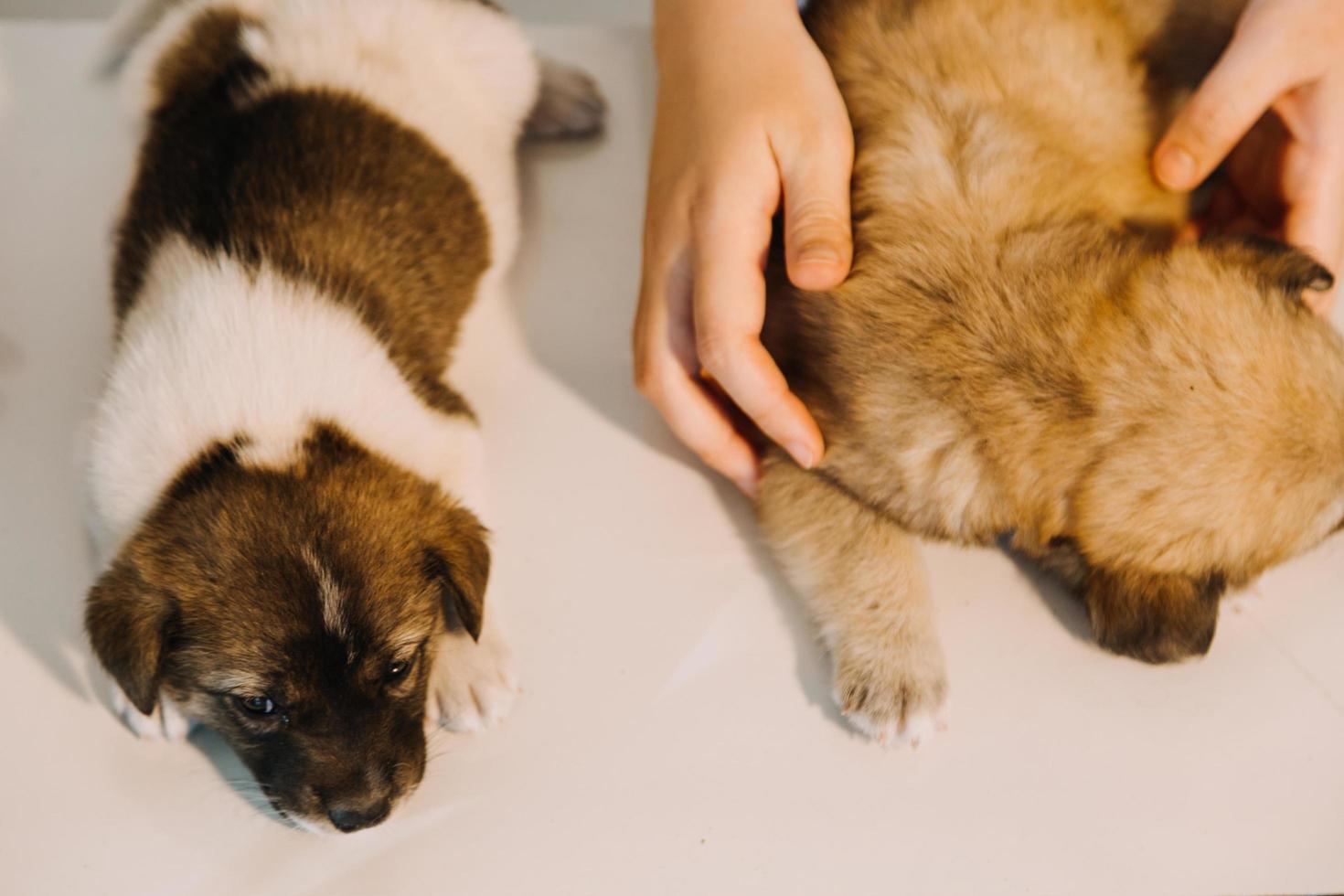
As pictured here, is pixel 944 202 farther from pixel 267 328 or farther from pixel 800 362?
pixel 267 328

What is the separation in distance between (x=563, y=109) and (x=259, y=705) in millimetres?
1611

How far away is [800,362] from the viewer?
1.92m

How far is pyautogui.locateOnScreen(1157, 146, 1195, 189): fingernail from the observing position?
1.98 meters

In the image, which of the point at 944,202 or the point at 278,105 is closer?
the point at 944,202

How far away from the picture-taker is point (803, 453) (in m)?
1.86

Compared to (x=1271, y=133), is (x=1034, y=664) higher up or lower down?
lower down

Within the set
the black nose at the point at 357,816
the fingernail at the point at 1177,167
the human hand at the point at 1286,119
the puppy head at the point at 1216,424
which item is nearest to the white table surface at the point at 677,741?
the black nose at the point at 357,816

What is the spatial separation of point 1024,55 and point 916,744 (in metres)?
1.39

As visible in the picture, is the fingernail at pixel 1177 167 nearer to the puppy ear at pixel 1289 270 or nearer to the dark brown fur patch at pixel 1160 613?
the puppy ear at pixel 1289 270

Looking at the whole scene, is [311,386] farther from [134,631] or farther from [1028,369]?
[1028,369]

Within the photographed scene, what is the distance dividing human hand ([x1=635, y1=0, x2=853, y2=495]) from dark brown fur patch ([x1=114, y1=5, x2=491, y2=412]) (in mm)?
454

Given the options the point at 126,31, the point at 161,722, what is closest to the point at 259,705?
the point at 161,722

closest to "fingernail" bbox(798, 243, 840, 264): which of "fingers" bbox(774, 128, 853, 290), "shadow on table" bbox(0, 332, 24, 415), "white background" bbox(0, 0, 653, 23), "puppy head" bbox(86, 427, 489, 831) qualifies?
"fingers" bbox(774, 128, 853, 290)

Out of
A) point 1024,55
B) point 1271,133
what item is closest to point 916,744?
point 1024,55
